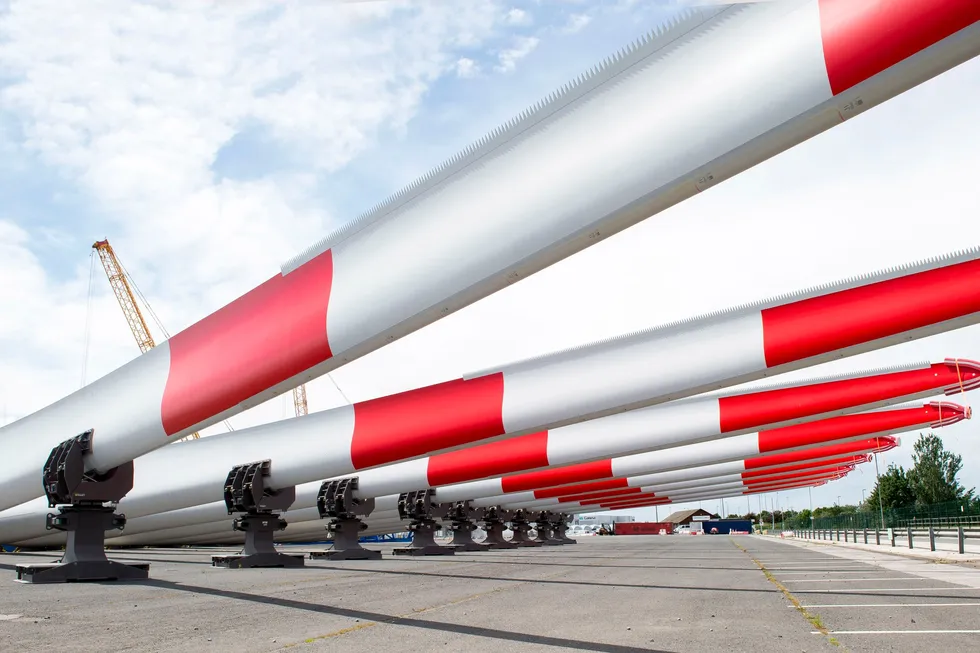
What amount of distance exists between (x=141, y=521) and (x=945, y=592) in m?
18.8

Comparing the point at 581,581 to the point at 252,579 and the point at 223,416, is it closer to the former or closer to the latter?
the point at 252,579

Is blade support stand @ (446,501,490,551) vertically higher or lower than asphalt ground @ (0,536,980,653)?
lower

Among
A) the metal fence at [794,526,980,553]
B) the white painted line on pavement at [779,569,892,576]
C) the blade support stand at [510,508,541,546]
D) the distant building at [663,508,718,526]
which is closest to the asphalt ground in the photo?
the white painted line on pavement at [779,569,892,576]

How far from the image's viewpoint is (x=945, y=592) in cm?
1066

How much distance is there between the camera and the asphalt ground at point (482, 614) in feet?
19.7

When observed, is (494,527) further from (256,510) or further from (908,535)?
(256,510)

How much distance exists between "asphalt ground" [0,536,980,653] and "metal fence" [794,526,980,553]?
1089 cm

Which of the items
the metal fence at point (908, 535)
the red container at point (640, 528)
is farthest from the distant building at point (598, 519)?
the metal fence at point (908, 535)

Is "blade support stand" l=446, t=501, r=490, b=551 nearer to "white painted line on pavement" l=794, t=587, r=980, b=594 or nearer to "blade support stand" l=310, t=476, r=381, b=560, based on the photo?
"blade support stand" l=310, t=476, r=381, b=560

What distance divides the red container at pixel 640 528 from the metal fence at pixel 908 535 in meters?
49.5

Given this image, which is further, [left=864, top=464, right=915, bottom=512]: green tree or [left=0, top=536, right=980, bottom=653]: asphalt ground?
[left=864, top=464, right=915, bottom=512]: green tree

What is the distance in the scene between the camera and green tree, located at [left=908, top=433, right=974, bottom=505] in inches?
3819

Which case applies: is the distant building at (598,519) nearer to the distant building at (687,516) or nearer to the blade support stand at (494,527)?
the distant building at (687,516)

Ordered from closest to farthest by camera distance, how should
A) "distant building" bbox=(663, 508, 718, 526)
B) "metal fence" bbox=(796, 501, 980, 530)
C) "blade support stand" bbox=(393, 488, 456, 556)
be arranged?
"metal fence" bbox=(796, 501, 980, 530) → "blade support stand" bbox=(393, 488, 456, 556) → "distant building" bbox=(663, 508, 718, 526)
